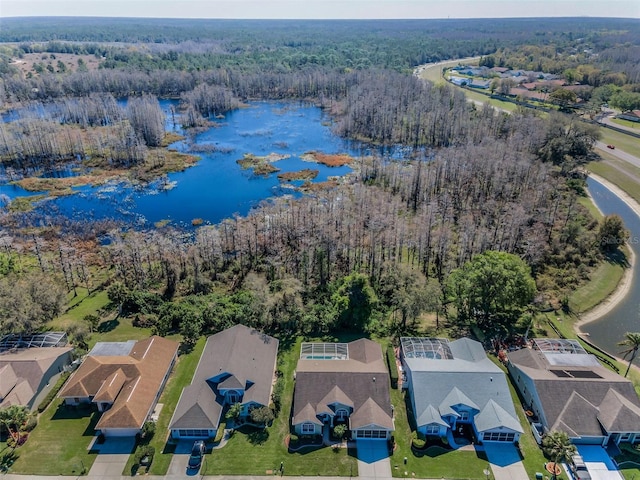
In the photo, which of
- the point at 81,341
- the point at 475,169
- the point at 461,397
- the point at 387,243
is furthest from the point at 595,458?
the point at 475,169

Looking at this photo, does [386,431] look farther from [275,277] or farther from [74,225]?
[74,225]

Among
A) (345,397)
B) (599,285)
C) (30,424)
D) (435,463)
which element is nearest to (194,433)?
(345,397)

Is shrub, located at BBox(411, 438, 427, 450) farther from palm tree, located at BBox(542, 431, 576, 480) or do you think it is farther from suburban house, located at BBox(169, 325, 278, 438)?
suburban house, located at BBox(169, 325, 278, 438)


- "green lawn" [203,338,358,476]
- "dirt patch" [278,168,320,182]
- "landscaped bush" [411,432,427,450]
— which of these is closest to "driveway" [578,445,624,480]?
"landscaped bush" [411,432,427,450]

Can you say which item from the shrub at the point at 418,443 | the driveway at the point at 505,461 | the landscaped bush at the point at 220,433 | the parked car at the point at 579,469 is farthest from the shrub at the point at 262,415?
the parked car at the point at 579,469

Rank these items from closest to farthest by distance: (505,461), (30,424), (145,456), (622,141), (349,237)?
(145,456)
(505,461)
(30,424)
(349,237)
(622,141)

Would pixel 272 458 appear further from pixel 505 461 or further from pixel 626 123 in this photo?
pixel 626 123
